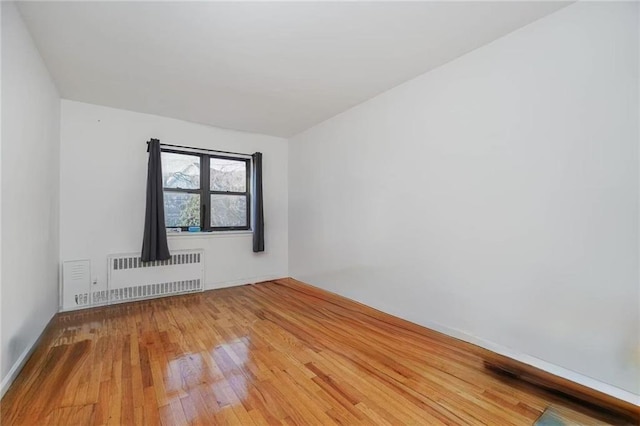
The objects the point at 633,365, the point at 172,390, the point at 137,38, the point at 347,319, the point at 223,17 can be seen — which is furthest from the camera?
the point at 347,319

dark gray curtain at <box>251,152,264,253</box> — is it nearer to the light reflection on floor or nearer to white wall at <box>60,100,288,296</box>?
white wall at <box>60,100,288,296</box>

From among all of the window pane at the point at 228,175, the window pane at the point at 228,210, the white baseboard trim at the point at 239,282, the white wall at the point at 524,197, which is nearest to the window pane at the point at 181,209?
the window pane at the point at 228,210

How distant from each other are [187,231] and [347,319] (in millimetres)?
2589

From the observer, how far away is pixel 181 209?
Answer: 402cm

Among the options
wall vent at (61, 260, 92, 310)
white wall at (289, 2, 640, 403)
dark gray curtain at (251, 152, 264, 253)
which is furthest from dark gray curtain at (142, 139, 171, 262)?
white wall at (289, 2, 640, 403)

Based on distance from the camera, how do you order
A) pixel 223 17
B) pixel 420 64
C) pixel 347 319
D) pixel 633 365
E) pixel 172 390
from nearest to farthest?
pixel 633 365 < pixel 172 390 < pixel 223 17 < pixel 420 64 < pixel 347 319

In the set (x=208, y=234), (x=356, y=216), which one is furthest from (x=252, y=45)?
(x=208, y=234)

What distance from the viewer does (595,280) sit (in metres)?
1.73

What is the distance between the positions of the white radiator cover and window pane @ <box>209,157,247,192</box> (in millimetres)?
1069

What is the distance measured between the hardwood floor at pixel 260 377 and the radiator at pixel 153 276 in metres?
0.52

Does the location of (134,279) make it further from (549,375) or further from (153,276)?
(549,375)

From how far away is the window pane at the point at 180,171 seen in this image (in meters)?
3.93

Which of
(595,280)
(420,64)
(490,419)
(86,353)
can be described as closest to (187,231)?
(86,353)

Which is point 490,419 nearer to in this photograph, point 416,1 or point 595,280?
point 595,280
